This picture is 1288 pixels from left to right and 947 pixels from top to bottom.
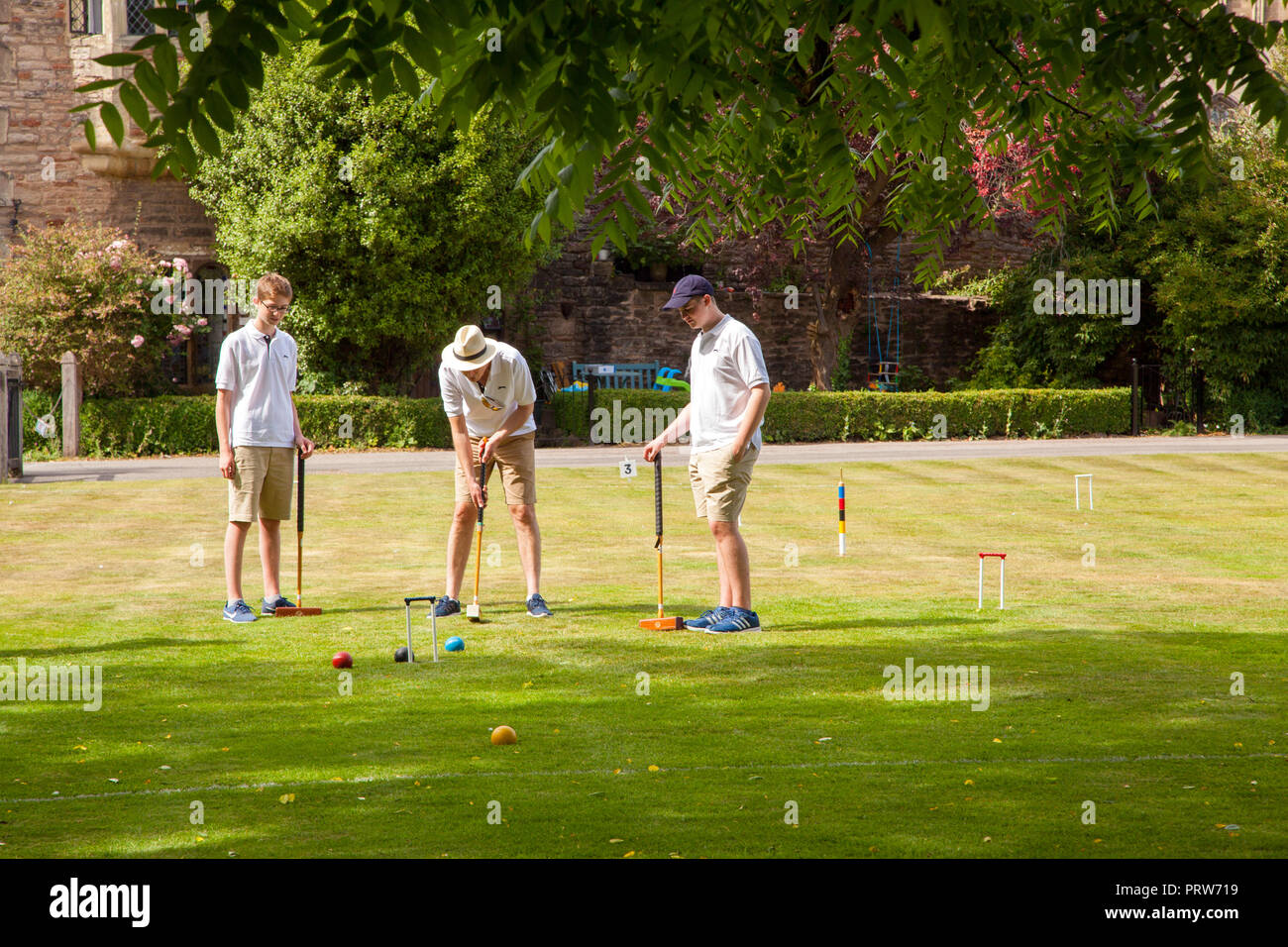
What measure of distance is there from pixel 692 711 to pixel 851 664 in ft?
4.73

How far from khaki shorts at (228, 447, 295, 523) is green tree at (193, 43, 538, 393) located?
16.0 meters

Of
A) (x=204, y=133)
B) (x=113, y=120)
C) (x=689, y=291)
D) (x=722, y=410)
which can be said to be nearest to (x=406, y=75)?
(x=204, y=133)

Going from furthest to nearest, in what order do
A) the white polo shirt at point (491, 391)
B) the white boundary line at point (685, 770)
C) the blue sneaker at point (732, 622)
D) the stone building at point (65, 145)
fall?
the stone building at point (65, 145), the white polo shirt at point (491, 391), the blue sneaker at point (732, 622), the white boundary line at point (685, 770)

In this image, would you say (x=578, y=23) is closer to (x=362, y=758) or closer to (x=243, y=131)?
(x=362, y=758)

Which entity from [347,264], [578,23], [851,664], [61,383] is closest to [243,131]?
[347,264]

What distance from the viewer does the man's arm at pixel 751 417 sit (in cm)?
816

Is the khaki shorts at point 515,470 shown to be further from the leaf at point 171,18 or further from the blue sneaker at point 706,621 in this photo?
the leaf at point 171,18

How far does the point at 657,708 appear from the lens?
6.68 metres

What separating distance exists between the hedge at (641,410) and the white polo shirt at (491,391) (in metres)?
15.4

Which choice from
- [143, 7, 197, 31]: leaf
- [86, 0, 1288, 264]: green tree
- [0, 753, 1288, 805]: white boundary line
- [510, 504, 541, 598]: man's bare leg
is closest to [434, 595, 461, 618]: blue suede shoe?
[510, 504, 541, 598]: man's bare leg

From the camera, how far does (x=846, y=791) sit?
527 centimetres

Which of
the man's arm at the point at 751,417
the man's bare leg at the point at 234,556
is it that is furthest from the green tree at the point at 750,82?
the man's bare leg at the point at 234,556

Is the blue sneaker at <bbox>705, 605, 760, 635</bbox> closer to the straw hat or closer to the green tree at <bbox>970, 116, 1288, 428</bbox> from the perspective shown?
the straw hat

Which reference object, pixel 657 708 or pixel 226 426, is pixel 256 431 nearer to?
pixel 226 426
